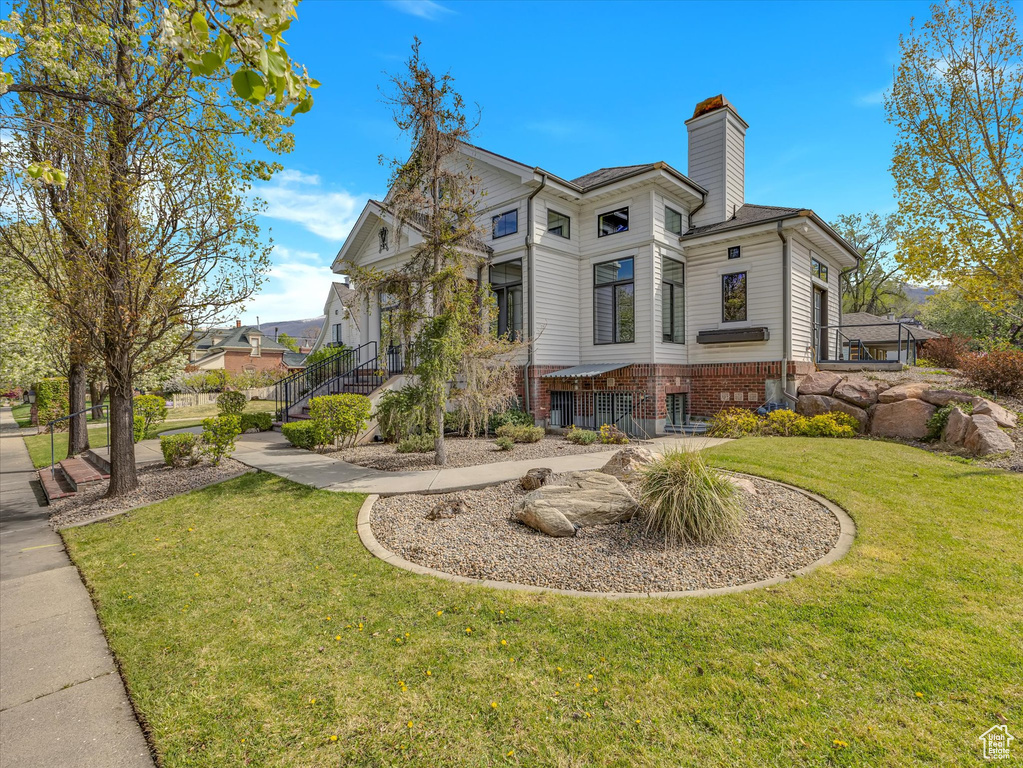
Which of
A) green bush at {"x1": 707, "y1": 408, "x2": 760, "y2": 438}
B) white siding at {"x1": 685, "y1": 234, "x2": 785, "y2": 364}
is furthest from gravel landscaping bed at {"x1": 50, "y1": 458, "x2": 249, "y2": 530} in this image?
white siding at {"x1": 685, "y1": 234, "x2": 785, "y2": 364}

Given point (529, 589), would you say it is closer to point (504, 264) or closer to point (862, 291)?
point (504, 264)

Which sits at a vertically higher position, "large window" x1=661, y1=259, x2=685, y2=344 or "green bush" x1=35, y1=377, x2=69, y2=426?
"large window" x1=661, y1=259, x2=685, y2=344

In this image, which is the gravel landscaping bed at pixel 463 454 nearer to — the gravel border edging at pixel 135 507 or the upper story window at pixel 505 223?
the gravel border edging at pixel 135 507

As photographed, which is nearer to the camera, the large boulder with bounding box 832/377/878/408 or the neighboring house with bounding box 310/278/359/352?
the large boulder with bounding box 832/377/878/408

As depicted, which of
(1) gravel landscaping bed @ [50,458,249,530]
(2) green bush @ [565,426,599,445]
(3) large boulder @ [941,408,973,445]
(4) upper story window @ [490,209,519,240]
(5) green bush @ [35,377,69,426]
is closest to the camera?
(1) gravel landscaping bed @ [50,458,249,530]

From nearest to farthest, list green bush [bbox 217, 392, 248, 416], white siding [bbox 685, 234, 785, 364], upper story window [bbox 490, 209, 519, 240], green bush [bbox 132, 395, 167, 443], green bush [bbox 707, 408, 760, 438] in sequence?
green bush [bbox 707, 408, 760, 438] → white siding [bbox 685, 234, 785, 364] → upper story window [bbox 490, 209, 519, 240] → green bush [bbox 217, 392, 248, 416] → green bush [bbox 132, 395, 167, 443]

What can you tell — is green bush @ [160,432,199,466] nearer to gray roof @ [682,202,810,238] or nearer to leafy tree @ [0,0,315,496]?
leafy tree @ [0,0,315,496]

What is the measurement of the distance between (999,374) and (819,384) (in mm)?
3415

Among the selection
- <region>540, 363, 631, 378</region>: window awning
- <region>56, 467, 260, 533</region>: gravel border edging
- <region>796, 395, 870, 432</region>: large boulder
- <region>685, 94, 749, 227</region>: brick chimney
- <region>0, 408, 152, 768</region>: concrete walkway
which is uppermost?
<region>685, 94, 749, 227</region>: brick chimney

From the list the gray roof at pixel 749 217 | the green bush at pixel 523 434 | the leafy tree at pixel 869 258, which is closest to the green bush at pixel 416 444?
the green bush at pixel 523 434

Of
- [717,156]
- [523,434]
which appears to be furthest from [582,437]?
[717,156]

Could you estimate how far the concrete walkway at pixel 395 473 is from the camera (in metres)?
6.66

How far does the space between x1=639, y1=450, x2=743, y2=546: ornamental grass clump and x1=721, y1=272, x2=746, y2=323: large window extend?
28.7 feet

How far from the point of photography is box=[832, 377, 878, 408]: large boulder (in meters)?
10.4
